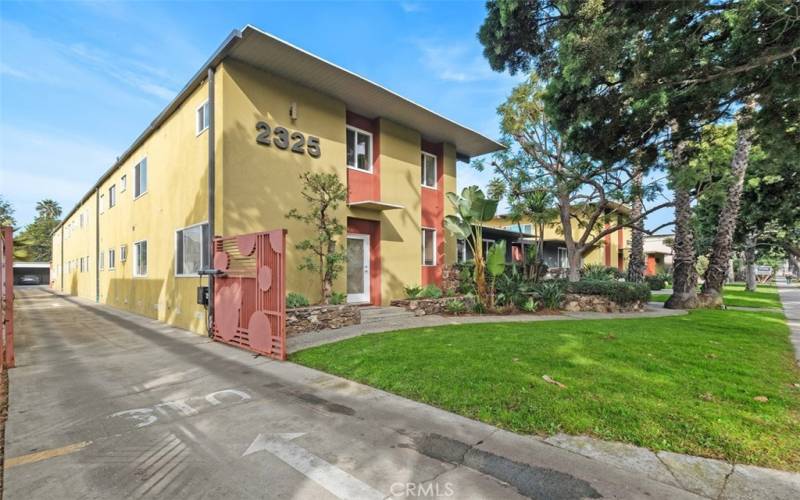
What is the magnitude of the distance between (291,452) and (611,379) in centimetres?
408

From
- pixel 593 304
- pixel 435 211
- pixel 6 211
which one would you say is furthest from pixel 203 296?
pixel 6 211

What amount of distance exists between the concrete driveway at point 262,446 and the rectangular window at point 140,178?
1057cm

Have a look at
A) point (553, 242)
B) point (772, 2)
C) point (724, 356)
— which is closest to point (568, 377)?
point (724, 356)

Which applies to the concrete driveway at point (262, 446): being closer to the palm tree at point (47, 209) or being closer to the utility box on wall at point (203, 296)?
the utility box on wall at point (203, 296)

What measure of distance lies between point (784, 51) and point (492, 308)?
908 centimetres

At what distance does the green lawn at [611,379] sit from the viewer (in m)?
3.54

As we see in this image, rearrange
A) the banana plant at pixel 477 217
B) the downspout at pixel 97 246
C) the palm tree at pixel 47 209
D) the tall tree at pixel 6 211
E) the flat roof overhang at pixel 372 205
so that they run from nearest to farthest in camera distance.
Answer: the flat roof overhang at pixel 372 205
the banana plant at pixel 477 217
the downspout at pixel 97 246
the tall tree at pixel 6 211
the palm tree at pixel 47 209

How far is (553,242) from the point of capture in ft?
90.5

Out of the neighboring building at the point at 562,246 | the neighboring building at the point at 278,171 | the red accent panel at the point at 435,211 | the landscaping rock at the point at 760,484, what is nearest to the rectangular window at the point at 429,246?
the neighboring building at the point at 278,171

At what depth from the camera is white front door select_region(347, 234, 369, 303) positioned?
12.4m

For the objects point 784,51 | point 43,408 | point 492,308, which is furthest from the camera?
point 492,308

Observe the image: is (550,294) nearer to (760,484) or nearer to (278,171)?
(278,171)

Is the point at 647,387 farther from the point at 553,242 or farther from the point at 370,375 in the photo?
the point at 553,242

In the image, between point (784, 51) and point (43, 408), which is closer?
point (43, 408)
